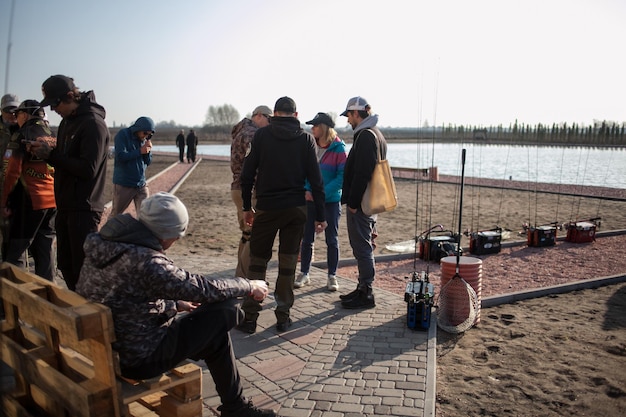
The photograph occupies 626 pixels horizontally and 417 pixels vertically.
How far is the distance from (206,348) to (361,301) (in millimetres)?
2862

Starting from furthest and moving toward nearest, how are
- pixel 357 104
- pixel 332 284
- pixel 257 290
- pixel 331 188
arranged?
pixel 332 284, pixel 331 188, pixel 357 104, pixel 257 290

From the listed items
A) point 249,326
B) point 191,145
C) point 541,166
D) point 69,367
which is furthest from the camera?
point 541,166

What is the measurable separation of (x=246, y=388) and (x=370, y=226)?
2331 mm

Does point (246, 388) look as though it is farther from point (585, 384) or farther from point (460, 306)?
point (585, 384)

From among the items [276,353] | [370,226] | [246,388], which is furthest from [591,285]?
[246,388]

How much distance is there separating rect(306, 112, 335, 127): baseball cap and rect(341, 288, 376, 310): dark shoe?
75.0 inches

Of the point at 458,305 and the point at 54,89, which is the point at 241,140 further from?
the point at 458,305

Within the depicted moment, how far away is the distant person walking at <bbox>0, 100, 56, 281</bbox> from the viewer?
4742 millimetres

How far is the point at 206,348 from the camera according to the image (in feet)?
9.63

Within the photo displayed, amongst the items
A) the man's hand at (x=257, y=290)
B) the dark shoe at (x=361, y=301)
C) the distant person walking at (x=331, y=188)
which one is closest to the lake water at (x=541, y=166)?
the distant person walking at (x=331, y=188)

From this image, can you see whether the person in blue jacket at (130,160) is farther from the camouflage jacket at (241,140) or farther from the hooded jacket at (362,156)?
the hooded jacket at (362,156)

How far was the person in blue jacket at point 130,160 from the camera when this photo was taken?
260 inches

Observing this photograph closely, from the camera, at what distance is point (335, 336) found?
4801mm

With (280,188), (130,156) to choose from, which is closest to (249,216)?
(280,188)
